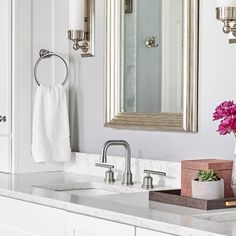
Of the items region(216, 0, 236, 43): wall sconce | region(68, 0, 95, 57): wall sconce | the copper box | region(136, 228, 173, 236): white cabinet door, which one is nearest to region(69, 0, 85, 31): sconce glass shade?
region(68, 0, 95, 57): wall sconce

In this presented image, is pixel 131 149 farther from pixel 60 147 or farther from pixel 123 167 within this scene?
pixel 60 147

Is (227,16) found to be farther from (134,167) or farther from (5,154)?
(5,154)

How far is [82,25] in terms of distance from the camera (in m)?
3.13

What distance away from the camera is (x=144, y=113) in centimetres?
289

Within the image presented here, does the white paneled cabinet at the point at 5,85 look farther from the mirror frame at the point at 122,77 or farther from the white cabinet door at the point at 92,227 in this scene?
the white cabinet door at the point at 92,227

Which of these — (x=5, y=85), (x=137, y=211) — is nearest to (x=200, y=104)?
(x=137, y=211)

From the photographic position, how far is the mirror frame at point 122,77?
267 centimetres

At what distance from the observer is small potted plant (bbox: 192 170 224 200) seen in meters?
2.14

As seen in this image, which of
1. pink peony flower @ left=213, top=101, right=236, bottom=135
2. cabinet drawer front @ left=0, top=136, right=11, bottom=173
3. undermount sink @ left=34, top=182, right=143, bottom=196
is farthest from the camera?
cabinet drawer front @ left=0, top=136, right=11, bottom=173

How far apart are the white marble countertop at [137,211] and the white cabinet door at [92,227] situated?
0.02 m

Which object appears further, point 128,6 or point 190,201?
point 128,6

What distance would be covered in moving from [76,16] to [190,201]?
1.29 meters

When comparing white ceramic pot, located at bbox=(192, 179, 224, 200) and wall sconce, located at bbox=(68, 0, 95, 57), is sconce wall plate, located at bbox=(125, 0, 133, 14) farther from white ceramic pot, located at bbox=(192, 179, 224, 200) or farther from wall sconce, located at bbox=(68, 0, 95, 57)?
white ceramic pot, located at bbox=(192, 179, 224, 200)

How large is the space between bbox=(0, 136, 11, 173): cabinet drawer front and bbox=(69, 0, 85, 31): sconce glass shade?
62 cm
